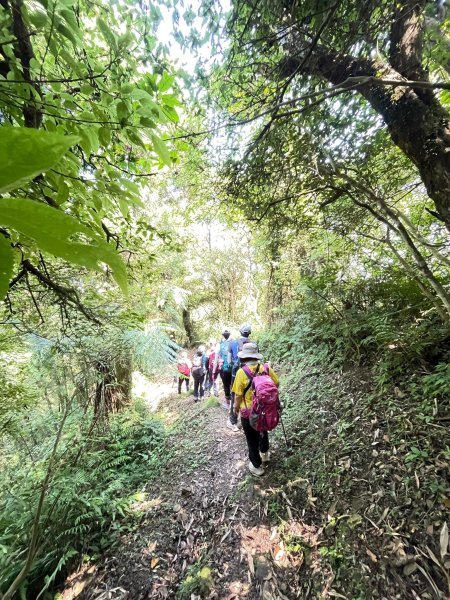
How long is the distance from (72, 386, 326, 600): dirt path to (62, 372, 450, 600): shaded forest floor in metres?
0.01

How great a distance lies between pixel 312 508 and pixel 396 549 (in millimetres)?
888

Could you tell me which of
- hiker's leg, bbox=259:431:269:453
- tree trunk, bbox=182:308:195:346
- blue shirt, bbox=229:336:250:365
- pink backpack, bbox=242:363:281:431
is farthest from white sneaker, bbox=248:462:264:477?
tree trunk, bbox=182:308:195:346

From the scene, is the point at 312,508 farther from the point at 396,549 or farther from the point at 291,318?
the point at 291,318

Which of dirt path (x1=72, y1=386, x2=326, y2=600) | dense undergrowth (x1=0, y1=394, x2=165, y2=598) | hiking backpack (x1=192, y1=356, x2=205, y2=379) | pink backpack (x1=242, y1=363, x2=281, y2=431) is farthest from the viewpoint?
hiking backpack (x1=192, y1=356, x2=205, y2=379)

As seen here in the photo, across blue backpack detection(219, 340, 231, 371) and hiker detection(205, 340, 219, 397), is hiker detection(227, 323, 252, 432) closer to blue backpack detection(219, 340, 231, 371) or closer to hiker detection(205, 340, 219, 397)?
blue backpack detection(219, 340, 231, 371)

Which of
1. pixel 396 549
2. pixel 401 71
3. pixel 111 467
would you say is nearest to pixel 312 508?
pixel 396 549

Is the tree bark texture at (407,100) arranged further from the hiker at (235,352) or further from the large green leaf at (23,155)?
the hiker at (235,352)

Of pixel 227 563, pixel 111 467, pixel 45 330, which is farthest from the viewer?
pixel 111 467

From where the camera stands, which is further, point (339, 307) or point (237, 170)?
point (339, 307)

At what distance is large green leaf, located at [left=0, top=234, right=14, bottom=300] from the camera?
0.91 ft

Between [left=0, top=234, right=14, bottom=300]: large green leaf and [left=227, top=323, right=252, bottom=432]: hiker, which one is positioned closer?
[left=0, top=234, right=14, bottom=300]: large green leaf

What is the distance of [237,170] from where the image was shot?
3.76 m

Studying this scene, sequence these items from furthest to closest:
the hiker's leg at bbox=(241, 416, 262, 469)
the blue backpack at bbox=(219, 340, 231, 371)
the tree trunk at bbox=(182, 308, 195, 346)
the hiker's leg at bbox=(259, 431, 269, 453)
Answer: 1. the tree trunk at bbox=(182, 308, 195, 346)
2. the blue backpack at bbox=(219, 340, 231, 371)
3. the hiker's leg at bbox=(259, 431, 269, 453)
4. the hiker's leg at bbox=(241, 416, 262, 469)

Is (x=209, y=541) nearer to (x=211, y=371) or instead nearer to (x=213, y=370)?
(x=213, y=370)
